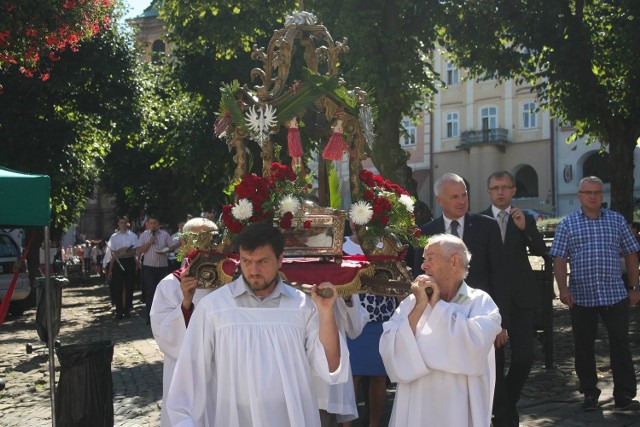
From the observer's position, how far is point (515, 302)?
6.90 metres

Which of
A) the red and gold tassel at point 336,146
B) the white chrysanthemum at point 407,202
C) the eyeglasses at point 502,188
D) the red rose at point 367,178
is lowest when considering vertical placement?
the white chrysanthemum at point 407,202

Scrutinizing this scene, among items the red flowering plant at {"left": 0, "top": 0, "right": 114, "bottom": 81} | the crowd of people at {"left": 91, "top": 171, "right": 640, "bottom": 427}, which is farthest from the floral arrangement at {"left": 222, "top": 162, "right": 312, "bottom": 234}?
the red flowering plant at {"left": 0, "top": 0, "right": 114, "bottom": 81}

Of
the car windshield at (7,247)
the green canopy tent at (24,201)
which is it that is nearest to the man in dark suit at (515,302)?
the green canopy tent at (24,201)

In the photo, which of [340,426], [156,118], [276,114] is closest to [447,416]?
[276,114]

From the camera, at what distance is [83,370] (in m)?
7.13

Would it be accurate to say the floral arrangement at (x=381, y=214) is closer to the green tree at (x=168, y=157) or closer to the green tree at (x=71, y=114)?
the green tree at (x=71, y=114)

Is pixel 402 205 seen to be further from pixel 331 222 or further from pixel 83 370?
pixel 83 370

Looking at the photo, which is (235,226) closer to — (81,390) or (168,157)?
(81,390)

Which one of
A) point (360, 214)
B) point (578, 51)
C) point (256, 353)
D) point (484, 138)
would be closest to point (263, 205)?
point (360, 214)

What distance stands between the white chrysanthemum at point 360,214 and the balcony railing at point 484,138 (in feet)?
139

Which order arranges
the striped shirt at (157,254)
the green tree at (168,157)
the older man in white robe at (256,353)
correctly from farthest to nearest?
1. the green tree at (168,157)
2. the striped shirt at (157,254)
3. the older man in white robe at (256,353)

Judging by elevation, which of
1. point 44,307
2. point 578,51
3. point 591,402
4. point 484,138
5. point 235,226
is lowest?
point 591,402

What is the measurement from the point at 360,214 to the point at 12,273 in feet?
46.1

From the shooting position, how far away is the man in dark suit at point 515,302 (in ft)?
22.6
